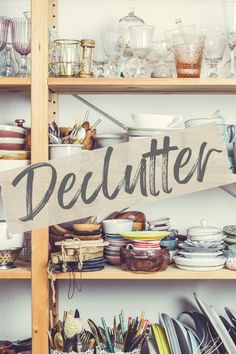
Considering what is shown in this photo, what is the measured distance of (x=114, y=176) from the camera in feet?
6.25

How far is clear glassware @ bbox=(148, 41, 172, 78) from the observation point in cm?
195

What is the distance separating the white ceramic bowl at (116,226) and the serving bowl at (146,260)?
97mm

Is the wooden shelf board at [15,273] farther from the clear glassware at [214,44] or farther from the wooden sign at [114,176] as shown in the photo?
the clear glassware at [214,44]

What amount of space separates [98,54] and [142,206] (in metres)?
0.52

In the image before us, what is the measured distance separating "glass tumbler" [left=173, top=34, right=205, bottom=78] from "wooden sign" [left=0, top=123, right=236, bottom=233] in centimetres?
16

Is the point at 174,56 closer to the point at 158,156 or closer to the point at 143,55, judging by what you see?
the point at 143,55

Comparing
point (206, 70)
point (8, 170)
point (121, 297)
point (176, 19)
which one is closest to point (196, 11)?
point (176, 19)

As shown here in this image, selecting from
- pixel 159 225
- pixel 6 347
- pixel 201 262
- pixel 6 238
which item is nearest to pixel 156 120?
pixel 159 225

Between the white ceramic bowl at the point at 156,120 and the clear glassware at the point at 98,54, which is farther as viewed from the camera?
the clear glassware at the point at 98,54

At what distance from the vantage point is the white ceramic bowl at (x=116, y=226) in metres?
1.94

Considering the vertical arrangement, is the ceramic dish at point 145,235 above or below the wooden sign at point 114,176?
below

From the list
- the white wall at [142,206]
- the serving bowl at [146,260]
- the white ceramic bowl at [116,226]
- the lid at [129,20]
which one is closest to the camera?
the serving bowl at [146,260]

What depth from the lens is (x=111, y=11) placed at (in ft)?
7.18

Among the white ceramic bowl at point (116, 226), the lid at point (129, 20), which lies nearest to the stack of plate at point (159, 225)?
the white ceramic bowl at point (116, 226)
